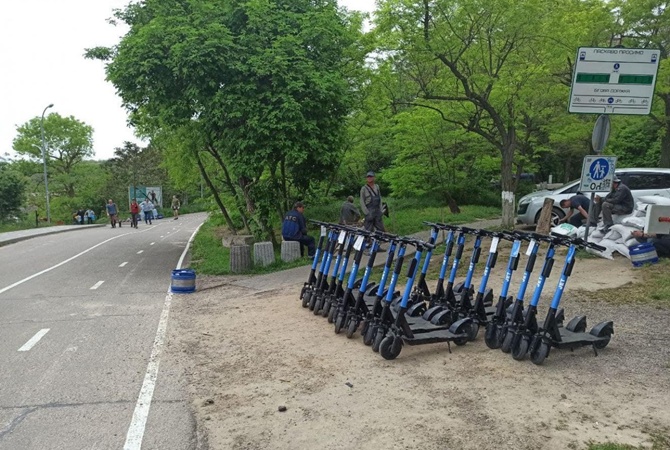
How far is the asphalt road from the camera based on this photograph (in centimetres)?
451

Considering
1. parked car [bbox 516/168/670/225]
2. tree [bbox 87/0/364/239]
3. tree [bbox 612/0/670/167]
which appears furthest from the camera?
tree [bbox 612/0/670/167]

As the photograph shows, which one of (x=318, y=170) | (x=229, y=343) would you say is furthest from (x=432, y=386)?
(x=318, y=170)

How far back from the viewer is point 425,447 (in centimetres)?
404

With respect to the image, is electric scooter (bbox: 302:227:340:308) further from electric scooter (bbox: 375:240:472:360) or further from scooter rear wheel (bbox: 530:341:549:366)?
scooter rear wheel (bbox: 530:341:549:366)

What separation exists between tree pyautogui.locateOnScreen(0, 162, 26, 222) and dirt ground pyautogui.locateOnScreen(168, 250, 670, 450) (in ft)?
143

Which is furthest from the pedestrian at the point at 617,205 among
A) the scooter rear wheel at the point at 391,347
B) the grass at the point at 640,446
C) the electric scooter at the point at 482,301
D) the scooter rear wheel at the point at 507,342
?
the grass at the point at 640,446

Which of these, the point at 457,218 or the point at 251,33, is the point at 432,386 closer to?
the point at 251,33

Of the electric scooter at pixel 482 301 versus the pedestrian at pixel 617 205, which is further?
the pedestrian at pixel 617 205

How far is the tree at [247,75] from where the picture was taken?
1310cm

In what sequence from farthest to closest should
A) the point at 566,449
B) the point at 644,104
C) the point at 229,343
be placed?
the point at 644,104 < the point at 229,343 < the point at 566,449

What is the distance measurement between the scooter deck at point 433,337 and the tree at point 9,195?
45.7 m

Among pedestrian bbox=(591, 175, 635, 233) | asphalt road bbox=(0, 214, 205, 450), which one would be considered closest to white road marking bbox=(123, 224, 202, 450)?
asphalt road bbox=(0, 214, 205, 450)

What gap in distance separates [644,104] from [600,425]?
669 centimetres

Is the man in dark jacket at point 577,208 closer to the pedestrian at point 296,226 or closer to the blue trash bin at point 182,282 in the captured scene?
the pedestrian at point 296,226
